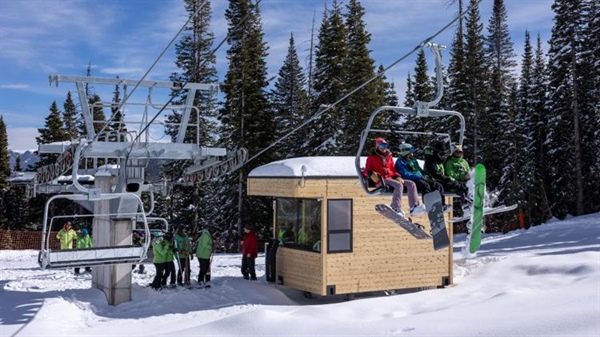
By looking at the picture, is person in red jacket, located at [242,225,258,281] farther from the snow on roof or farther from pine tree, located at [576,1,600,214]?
pine tree, located at [576,1,600,214]

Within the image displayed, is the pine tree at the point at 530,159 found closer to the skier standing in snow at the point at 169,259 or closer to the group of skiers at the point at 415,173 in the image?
the skier standing in snow at the point at 169,259

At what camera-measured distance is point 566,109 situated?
113ft

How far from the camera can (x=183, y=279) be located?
17297 mm

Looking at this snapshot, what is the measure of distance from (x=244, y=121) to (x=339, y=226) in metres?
18.2

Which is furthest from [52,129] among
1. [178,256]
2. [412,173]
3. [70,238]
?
[412,173]

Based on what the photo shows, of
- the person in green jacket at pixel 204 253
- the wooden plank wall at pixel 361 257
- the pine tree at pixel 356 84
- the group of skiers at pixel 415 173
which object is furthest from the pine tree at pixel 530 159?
the group of skiers at pixel 415 173

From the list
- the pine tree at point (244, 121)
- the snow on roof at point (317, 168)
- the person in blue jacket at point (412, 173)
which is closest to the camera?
the person in blue jacket at point (412, 173)

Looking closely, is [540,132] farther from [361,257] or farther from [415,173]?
[415,173]

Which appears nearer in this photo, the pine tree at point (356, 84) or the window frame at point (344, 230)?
the window frame at point (344, 230)

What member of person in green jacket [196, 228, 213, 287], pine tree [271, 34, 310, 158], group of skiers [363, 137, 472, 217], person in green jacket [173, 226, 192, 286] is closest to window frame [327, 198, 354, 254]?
person in green jacket [196, 228, 213, 287]

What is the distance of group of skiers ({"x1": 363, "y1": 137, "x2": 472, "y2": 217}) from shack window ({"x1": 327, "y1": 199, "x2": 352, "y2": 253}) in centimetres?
595

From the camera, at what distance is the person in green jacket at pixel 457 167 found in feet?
28.7

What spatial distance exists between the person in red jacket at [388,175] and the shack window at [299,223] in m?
6.43

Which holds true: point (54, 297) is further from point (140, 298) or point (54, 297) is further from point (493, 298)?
point (493, 298)
